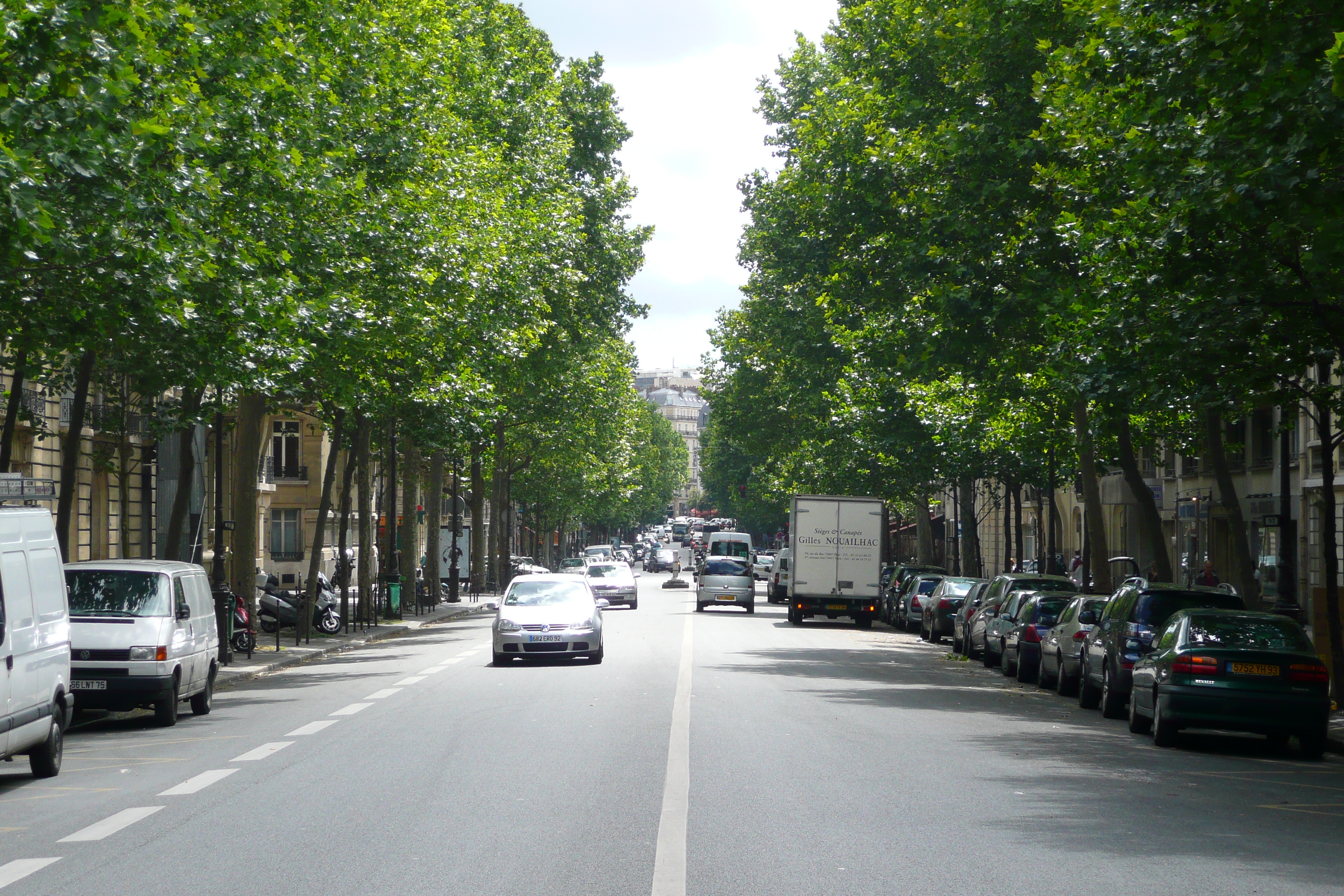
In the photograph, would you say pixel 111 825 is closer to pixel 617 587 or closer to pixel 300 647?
pixel 300 647

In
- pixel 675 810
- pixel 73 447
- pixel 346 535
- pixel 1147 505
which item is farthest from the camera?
pixel 346 535

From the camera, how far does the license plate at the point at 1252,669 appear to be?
15453 mm

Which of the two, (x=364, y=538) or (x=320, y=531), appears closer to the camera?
(x=320, y=531)

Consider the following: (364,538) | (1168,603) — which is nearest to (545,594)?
(1168,603)

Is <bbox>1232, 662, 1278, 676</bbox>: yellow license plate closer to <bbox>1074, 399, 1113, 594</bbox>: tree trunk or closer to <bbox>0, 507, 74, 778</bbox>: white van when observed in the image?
<bbox>0, 507, 74, 778</bbox>: white van

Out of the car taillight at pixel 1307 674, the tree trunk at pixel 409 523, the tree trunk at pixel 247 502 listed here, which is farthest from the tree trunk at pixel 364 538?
the car taillight at pixel 1307 674

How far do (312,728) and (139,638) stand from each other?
2.12m

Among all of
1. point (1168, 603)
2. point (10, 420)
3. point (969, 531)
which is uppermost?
point (10, 420)

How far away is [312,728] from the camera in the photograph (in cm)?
1614

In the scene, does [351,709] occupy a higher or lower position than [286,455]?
lower

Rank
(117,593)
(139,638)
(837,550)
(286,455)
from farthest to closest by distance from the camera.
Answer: (286,455), (837,550), (117,593), (139,638)

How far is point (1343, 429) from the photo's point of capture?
20.0 meters

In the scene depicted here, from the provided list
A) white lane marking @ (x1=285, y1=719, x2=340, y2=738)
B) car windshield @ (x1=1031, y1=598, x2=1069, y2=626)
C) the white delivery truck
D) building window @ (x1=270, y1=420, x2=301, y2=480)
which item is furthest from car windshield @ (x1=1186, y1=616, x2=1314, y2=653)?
building window @ (x1=270, y1=420, x2=301, y2=480)

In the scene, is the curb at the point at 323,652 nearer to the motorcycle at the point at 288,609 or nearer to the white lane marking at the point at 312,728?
the motorcycle at the point at 288,609
